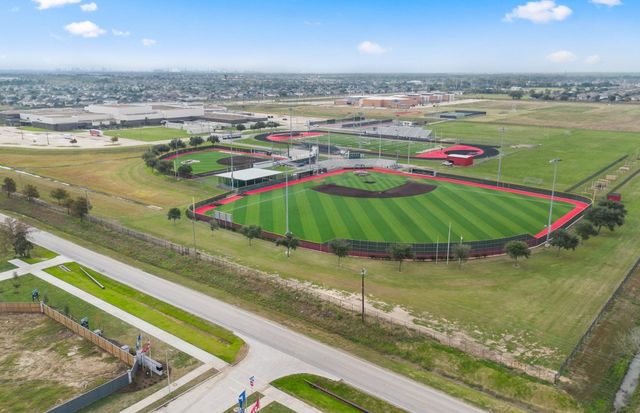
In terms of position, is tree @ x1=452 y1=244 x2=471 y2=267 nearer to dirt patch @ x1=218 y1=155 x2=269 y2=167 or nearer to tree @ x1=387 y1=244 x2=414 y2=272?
tree @ x1=387 y1=244 x2=414 y2=272

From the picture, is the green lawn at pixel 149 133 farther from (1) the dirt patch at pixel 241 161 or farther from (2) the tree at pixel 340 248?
(2) the tree at pixel 340 248

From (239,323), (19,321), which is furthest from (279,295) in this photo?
(19,321)

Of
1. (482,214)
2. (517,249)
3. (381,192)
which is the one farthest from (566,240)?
(381,192)

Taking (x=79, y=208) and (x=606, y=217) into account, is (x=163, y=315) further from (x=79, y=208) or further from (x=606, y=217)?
(x=606, y=217)

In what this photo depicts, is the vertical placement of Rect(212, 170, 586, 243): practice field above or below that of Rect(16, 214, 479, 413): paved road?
above

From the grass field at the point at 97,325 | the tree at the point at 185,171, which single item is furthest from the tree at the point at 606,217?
the tree at the point at 185,171

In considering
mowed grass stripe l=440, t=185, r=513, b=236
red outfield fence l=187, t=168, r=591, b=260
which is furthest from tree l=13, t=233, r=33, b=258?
mowed grass stripe l=440, t=185, r=513, b=236

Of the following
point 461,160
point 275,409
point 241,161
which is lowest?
point 275,409
